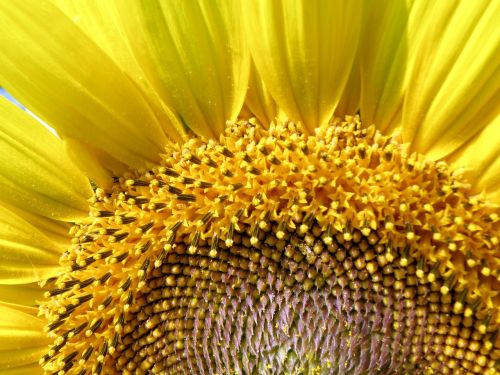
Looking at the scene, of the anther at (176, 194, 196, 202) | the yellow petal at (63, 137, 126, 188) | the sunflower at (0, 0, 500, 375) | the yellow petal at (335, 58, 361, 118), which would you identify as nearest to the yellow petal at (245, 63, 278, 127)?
the sunflower at (0, 0, 500, 375)

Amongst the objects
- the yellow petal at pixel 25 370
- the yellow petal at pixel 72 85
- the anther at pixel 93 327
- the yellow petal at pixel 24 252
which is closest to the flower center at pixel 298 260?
the anther at pixel 93 327

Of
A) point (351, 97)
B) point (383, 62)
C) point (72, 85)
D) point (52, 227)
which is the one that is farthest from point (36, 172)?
point (383, 62)

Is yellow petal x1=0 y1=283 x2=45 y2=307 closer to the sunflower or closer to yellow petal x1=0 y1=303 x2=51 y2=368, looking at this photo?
yellow petal x1=0 y1=303 x2=51 y2=368

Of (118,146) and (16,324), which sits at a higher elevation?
(118,146)

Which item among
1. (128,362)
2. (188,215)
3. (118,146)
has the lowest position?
(128,362)

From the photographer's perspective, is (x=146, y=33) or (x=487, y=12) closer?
(x=487, y=12)

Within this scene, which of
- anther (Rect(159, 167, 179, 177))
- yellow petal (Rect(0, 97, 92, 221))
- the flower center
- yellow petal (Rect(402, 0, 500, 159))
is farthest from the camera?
yellow petal (Rect(0, 97, 92, 221))

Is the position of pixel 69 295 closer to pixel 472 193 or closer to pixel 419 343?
pixel 419 343

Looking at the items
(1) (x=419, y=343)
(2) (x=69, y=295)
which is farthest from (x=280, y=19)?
(2) (x=69, y=295)
